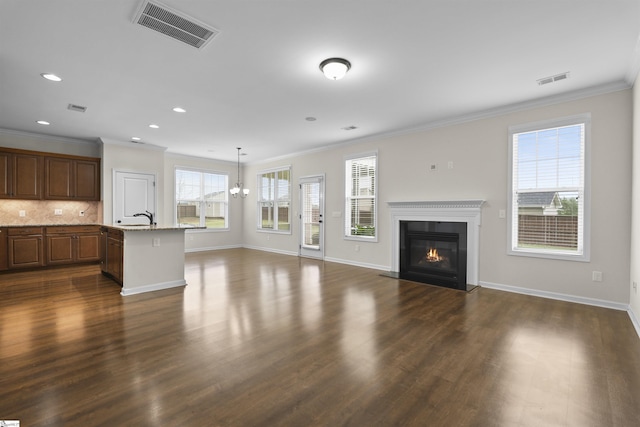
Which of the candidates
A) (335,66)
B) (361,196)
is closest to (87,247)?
(361,196)

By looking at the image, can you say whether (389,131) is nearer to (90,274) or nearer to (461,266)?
(461,266)

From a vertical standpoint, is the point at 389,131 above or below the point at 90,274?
above

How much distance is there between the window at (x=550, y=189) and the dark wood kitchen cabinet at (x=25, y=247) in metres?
8.54

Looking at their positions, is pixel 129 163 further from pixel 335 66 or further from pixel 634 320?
pixel 634 320

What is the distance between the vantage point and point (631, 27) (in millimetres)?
2637

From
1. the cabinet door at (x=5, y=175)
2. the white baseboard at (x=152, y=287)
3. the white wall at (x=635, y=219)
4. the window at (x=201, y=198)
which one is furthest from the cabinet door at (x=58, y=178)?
the white wall at (x=635, y=219)

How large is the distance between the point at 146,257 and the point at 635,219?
20.6 feet

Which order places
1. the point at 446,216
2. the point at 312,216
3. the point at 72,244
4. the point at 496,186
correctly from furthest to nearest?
the point at 312,216 < the point at 72,244 < the point at 446,216 < the point at 496,186

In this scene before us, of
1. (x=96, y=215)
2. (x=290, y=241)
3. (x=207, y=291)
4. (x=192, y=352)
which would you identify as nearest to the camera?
(x=192, y=352)

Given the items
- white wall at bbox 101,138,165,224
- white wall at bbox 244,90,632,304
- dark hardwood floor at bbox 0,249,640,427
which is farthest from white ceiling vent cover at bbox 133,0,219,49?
white wall at bbox 101,138,165,224

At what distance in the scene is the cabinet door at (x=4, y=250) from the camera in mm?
5562

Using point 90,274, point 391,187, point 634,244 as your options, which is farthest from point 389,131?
point 90,274

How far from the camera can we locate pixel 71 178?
21.4 ft

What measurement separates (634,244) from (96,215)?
960 cm
